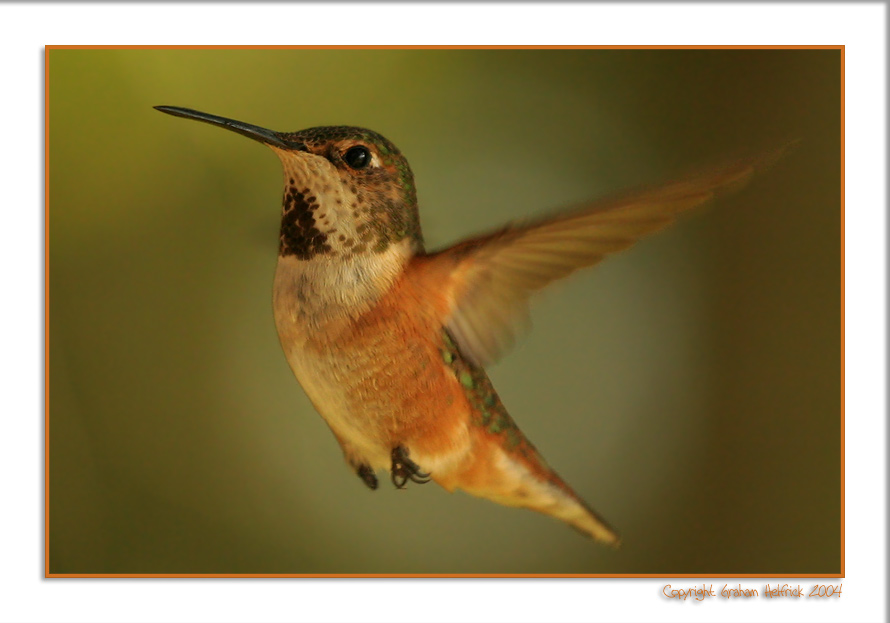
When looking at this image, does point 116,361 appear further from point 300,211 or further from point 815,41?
point 815,41

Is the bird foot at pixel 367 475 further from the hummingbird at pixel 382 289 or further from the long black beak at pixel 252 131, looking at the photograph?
the long black beak at pixel 252 131

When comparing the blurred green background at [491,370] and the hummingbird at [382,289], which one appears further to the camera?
the blurred green background at [491,370]

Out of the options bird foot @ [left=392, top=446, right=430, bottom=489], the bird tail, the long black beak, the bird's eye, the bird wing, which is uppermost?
the long black beak

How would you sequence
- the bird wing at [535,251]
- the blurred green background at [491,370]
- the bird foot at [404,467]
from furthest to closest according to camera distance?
the blurred green background at [491,370] → the bird foot at [404,467] → the bird wing at [535,251]

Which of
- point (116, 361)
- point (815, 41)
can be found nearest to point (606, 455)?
point (815, 41)

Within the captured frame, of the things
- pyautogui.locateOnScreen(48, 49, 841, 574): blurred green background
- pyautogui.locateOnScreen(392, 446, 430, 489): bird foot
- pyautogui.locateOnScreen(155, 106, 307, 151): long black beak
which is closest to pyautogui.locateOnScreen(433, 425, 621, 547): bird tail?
pyautogui.locateOnScreen(392, 446, 430, 489): bird foot

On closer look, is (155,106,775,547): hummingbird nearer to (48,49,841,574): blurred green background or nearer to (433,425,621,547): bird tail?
(433,425,621,547): bird tail

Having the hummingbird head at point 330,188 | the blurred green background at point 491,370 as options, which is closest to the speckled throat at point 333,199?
the hummingbird head at point 330,188
